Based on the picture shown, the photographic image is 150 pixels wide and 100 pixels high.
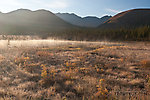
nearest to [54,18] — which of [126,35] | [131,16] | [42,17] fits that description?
[42,17]

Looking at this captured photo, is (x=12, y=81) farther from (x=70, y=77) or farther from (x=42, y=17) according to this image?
(x=42, y=17)

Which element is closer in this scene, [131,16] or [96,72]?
[96,72]

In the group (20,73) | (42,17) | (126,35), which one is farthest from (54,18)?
(20,73)

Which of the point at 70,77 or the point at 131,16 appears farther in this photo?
the point at 131,16

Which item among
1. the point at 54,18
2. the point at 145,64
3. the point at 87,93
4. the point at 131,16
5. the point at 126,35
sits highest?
the point at 54,18

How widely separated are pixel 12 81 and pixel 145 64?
5982 millimetres

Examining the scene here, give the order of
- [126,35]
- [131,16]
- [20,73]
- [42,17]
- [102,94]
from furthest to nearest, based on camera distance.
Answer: [42,17]
[131,16]
[126,35]
[20,73]
[102,94]

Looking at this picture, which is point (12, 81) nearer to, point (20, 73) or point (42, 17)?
point (20, 73)

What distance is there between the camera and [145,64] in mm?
5629

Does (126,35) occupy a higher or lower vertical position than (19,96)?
higher

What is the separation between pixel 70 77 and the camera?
168 inches

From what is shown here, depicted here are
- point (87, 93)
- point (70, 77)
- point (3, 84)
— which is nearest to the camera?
point (87, 93)

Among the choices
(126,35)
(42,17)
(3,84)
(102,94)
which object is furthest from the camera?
(42,17)

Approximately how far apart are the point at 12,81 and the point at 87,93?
2.64 meters
